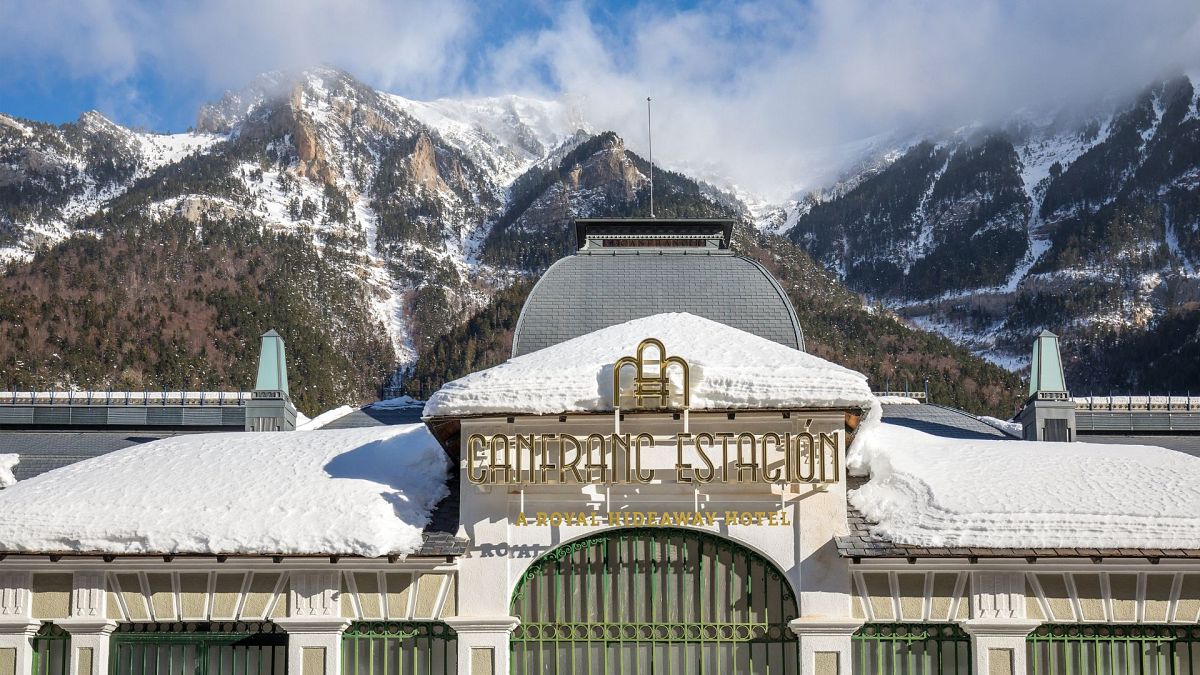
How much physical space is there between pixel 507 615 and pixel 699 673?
274cm

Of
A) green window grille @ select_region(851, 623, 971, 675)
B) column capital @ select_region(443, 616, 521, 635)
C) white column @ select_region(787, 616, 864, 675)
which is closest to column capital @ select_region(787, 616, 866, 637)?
white column @ select_region(787, 616, 864, 675)

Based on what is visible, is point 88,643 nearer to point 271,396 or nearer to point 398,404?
point 271,396

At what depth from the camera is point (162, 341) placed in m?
147

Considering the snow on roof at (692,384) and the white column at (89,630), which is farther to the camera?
the white column at (89,630)

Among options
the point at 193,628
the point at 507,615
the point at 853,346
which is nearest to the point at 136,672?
the point at 193,628

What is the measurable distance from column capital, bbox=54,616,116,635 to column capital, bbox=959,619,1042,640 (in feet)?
38.4

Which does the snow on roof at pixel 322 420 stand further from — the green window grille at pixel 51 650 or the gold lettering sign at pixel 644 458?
the gold lettering sign at pixel 644 458

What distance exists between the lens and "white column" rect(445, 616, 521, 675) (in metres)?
19.3

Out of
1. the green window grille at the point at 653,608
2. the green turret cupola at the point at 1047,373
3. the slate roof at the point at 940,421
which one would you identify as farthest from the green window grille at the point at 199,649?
the green turret cupola at the point at 1047,373

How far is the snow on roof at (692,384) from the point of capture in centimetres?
1908

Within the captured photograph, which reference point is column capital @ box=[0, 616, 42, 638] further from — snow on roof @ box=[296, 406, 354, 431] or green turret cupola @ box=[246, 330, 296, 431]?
snow on roof @ box=[296, 406, 354, 431]

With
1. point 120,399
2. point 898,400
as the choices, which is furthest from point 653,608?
point 120,399

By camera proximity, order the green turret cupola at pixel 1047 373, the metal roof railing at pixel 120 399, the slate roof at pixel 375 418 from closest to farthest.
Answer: the green turret cupola at pixel 1047 373, the slate roof at pixel 375 418, the metal roof railing at pixel 120 399

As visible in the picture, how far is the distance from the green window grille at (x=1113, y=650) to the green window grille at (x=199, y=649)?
10.3 meters
